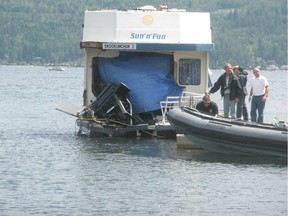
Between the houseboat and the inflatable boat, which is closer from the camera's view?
the inflatable boat

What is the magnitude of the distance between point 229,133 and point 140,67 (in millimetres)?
5992

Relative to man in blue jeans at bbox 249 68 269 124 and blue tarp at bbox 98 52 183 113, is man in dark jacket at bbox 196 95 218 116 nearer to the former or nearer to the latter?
man in blue jeans at bbox 249 68 269 124

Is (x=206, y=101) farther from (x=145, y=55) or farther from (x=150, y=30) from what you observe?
(x=145, y=55)

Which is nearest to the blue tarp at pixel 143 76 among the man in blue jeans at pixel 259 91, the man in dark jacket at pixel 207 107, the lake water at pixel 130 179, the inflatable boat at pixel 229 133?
the lake water at pixel 130 179

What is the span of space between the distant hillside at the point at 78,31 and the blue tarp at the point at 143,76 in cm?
11423

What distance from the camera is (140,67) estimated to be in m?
30.8

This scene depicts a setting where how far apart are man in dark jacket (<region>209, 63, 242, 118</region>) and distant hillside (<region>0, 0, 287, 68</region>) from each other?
11581 cm

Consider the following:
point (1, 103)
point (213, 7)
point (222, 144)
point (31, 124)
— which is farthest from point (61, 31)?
point (222, 144)

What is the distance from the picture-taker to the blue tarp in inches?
1188

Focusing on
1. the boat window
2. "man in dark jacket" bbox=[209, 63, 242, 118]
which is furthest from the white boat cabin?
A: "man in dark jacket" bbox=[209, 63, 242, 118]

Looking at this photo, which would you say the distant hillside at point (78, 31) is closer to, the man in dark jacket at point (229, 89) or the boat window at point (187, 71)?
the boat window at point (187, 71)

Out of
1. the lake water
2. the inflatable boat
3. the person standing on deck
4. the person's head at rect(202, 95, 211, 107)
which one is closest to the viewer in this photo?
the lake water

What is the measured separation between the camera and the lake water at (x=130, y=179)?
20.4m

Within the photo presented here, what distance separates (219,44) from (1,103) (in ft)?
319
